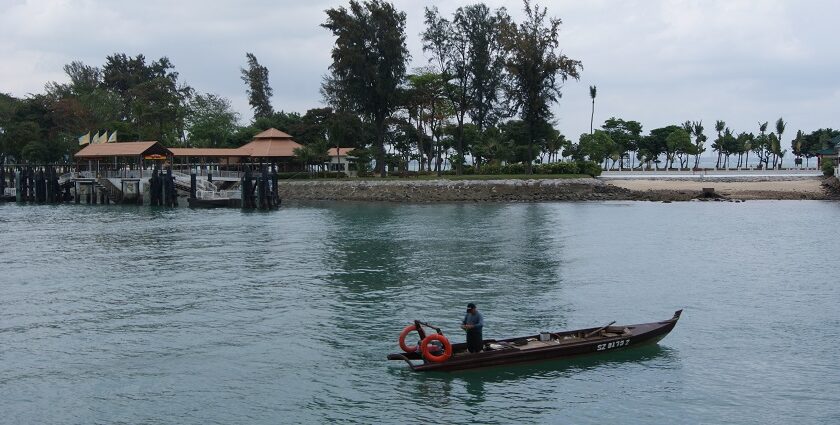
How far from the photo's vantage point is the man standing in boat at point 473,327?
22.0 meters

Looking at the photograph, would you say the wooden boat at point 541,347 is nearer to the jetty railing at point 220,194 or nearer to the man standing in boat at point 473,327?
the man standing in boat at point 473,327

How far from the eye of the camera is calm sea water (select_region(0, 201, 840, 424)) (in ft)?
65.9

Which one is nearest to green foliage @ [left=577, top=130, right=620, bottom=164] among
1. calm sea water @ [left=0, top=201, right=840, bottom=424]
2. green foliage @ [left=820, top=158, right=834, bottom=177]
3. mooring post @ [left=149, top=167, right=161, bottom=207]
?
green foliage @ [left=820, top=158, right=834, bottom=177]

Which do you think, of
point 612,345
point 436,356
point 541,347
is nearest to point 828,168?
point 612,345

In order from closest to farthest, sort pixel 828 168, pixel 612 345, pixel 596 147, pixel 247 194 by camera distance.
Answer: pixel 612 345 → pixel 247 194 → pixel 828 168 → pixel 596 147

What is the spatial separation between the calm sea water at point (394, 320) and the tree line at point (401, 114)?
4156 cm

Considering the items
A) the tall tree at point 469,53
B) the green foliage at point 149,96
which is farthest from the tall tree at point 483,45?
the green foliage at point 149,96

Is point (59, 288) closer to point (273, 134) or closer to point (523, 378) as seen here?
point (523, 378)

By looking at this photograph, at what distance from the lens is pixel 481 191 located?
9156 centimetres

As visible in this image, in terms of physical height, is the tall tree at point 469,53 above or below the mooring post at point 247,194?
above

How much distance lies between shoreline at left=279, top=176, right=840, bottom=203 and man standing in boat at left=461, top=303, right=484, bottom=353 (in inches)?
2667

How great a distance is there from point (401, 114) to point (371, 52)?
1771cm

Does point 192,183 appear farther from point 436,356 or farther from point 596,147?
point 436,356

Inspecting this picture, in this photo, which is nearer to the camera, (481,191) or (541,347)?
(541,347)
